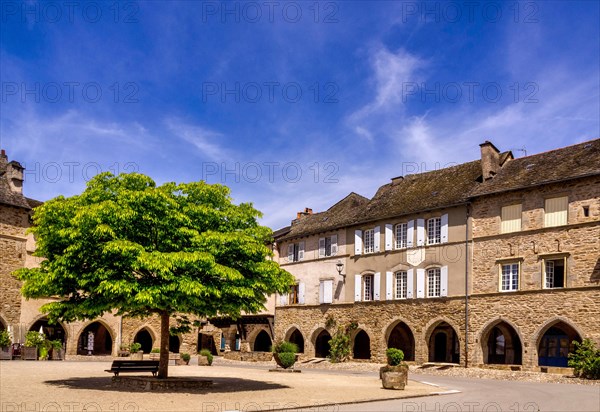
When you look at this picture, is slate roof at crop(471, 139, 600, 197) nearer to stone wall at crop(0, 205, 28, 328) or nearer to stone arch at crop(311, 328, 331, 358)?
stone arch at crop(311, 328, 331, 358)

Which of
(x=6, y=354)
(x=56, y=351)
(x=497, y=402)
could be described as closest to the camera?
(x=497, y=402)

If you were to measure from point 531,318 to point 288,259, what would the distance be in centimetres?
1758

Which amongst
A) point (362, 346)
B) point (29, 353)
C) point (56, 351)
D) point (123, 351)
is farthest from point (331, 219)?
point (29, 353)

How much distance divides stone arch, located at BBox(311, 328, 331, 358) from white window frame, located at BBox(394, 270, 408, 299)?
6123mm

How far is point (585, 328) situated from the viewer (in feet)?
84.1

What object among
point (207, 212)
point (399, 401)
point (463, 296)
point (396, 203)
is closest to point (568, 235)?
point (463, 296)

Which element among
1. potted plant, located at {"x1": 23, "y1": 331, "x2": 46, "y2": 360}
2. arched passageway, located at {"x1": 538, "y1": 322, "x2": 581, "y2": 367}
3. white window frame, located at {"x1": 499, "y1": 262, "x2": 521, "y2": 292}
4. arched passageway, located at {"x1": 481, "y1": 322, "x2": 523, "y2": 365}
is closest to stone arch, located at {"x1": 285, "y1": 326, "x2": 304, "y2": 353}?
arched passageway, located at {"x1": 481, "y1": 322, "x2": 523, "y2": 365}

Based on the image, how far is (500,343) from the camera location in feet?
106

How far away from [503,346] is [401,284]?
18.8ft

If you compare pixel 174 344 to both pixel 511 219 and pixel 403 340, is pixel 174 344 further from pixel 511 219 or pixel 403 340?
pixel 511 219

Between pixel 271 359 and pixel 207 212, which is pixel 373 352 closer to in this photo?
pixel 271 359

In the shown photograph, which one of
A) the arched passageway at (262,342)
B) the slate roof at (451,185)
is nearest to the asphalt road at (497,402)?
the slate roof at (451,185)

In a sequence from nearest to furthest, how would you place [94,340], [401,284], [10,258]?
[401,284] < [10,258] < [94,340]

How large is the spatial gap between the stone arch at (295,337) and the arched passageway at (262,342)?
11.9 feet
